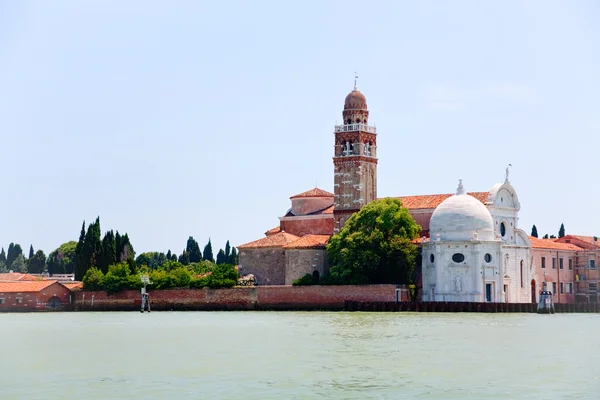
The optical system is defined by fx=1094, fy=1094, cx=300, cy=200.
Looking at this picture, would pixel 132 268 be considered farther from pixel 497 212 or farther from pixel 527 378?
pixel 527 378

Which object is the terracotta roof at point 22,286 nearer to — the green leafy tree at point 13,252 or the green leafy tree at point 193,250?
the green leafy tree at point 193,250

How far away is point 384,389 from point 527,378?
139 inches

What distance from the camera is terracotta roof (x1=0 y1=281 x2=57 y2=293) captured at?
70062mm

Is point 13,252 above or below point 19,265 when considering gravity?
above

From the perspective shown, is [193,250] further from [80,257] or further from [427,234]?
[427,234]

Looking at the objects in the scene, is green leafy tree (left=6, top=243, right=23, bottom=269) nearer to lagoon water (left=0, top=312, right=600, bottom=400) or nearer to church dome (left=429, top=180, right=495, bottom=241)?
church dome (left=429, top=180, right=495, bottom=241)

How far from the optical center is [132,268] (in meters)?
70.8

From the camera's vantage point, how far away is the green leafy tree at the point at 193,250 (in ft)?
359

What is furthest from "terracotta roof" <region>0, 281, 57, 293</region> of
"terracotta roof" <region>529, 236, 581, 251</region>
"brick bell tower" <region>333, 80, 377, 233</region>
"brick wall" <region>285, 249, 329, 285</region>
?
"terracotta roof" <region>529, 236, 581, 251</region>

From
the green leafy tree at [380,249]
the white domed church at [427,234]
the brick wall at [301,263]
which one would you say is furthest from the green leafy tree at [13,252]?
the green leafy tree at [380,249]

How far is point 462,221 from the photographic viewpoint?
59.8 m

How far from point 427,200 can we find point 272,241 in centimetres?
969

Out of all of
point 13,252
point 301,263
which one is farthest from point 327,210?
point 13,252

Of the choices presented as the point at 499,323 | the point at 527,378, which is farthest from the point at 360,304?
the point at 527,378
